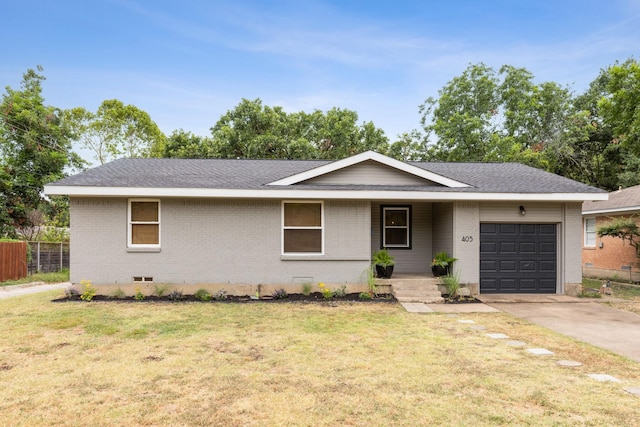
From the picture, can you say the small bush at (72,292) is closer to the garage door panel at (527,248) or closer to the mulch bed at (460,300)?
the mulch bed at (460,300)

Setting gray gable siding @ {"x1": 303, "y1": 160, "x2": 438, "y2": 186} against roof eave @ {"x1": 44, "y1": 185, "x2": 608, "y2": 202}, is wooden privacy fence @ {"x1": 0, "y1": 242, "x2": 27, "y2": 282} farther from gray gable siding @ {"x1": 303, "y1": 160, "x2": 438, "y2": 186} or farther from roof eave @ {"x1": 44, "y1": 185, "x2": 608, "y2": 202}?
gray gable siding @ {"x1": 303, "y1": 160, "x2": 438, "y2": 186}

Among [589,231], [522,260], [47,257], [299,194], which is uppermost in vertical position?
[299,194]

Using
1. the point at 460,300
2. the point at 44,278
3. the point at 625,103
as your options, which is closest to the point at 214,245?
the point at 460,300

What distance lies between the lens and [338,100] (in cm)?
2909

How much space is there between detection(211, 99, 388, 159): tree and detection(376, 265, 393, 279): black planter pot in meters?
14.9

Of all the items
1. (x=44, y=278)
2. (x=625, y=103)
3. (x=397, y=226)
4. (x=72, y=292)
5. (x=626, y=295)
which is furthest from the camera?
(x=625, y=103)

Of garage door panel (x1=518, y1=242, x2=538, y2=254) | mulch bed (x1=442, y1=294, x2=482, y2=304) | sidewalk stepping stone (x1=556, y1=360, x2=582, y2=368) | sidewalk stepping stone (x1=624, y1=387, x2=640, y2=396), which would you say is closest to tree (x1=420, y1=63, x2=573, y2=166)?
garage door panel (x1=518, y1=242, x2=538, y2=254)

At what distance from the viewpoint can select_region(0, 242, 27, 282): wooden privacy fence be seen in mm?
15633

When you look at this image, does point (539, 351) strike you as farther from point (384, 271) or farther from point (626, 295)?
point (626, 295)

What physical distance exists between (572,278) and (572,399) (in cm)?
906

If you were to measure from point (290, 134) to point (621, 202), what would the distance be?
18705 mm

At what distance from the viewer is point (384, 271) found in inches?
462

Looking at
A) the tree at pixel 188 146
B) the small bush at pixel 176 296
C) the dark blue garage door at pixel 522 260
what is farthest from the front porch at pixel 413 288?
the tree at pixel 188 146

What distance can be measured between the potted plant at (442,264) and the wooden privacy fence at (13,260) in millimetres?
15833
